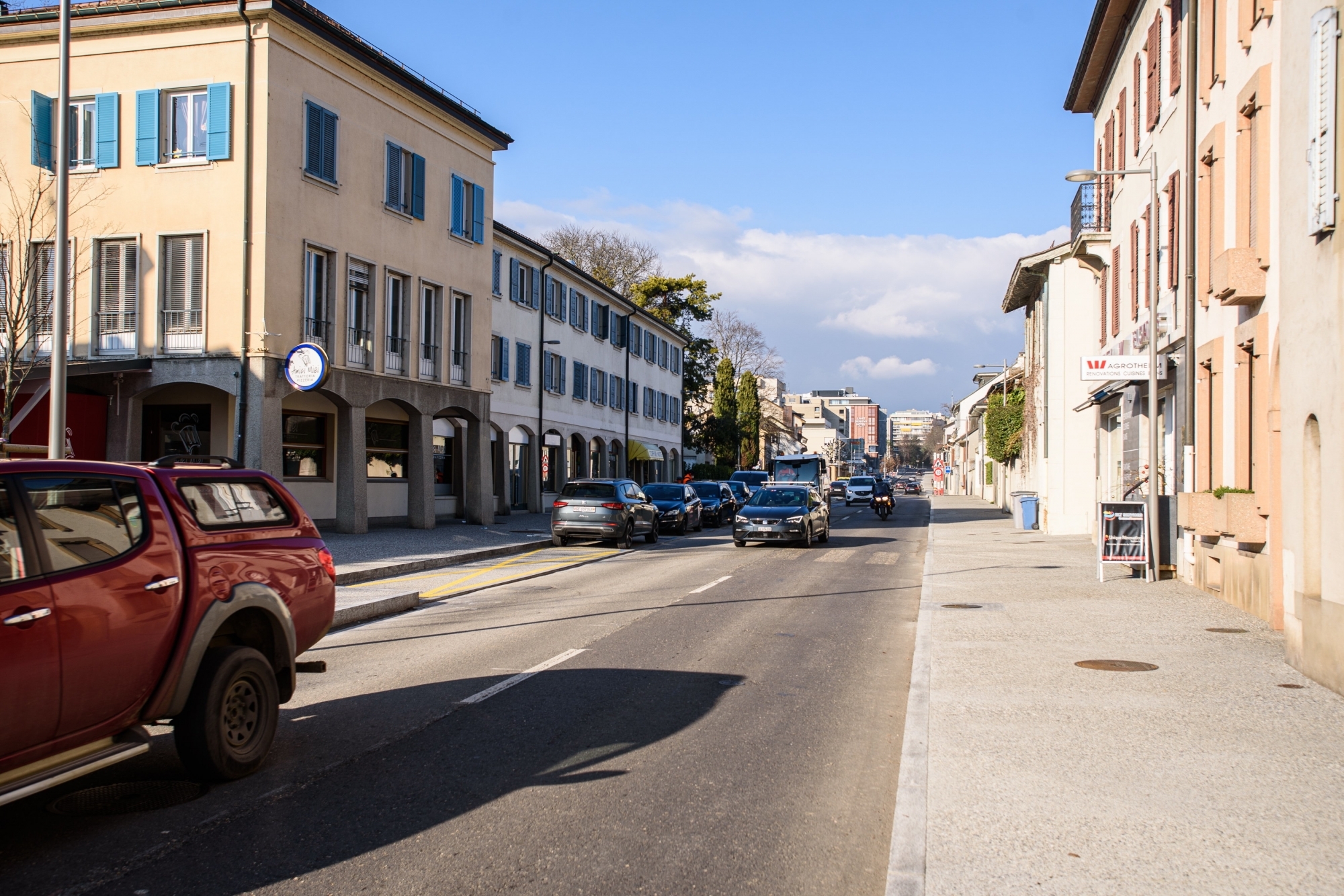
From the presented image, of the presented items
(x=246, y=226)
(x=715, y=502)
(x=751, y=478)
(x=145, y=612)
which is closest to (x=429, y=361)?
(x=246, y=226)

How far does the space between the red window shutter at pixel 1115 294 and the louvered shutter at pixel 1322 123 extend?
53.3ft

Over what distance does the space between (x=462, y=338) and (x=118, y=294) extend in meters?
9.27

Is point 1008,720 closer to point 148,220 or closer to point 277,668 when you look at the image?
point 277,668

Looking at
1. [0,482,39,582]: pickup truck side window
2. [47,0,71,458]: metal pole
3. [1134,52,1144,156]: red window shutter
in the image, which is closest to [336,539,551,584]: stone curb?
[47,0,71,458]: metal pole

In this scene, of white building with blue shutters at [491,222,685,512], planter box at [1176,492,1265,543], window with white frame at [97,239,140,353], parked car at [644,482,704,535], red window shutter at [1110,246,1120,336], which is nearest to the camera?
planter box at [1176,492,1265,543]

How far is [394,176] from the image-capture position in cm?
2706

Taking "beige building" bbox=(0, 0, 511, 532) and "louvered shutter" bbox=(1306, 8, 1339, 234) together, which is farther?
"beige building" bbox=(0, 0, 511, 532)

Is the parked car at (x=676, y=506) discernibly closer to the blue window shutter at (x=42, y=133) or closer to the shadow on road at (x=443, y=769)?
the blue window shutter at (x=42, y=133)

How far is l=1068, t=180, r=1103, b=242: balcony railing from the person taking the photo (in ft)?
88.9

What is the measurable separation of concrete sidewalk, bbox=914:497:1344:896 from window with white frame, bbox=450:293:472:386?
20440mm

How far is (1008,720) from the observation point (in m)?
7.27

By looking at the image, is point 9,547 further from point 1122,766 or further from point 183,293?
point 183,293

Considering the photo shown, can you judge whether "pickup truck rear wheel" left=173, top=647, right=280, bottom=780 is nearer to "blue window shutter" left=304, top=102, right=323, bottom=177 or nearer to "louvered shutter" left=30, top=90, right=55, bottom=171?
"blue window shutter" left=304, top=102, right=323, bottom=177

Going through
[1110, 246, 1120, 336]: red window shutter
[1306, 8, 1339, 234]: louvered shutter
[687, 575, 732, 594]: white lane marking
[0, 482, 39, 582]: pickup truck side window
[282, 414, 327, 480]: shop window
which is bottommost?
[687, 575, 732, 594]: white lane marking
